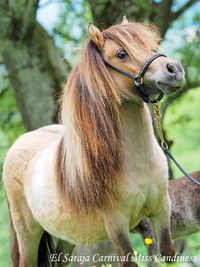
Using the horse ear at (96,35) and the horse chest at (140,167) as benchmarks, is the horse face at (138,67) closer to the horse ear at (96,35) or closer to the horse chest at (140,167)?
the horse ear at (96,35)

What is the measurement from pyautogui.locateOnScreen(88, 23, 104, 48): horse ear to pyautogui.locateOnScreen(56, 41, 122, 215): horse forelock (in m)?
0.06

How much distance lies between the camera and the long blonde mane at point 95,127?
4422 millimetres

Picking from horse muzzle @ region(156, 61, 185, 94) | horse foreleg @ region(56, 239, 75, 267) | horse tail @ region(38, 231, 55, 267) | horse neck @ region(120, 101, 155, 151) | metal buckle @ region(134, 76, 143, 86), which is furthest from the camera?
horse foreleg @ region(56, 239, 75, 267)

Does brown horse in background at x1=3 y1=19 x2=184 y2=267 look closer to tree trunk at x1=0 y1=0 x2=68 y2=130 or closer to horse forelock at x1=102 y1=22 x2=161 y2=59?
horse forelock at x1=102 y1=22 x2=161 y2=59

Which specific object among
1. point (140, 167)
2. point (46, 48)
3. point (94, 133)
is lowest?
point (140, 167)

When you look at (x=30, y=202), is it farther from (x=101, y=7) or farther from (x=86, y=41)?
(x=101, y=7)

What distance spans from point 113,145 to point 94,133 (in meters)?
0.15

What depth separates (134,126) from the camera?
4.60 metres

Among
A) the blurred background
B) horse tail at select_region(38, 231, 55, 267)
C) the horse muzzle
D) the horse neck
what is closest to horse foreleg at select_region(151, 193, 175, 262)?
the horse neck

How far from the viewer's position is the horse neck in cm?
458

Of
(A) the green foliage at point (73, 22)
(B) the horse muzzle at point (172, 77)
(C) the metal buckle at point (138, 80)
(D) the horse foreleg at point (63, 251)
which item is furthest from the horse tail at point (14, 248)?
(A) the green foliage at point (73, 22)

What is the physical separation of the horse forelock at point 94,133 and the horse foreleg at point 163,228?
0.44 metres

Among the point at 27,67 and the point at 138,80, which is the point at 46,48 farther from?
the point at 138,80

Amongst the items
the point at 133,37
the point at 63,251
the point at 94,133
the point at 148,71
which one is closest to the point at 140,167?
the point at 94,133
